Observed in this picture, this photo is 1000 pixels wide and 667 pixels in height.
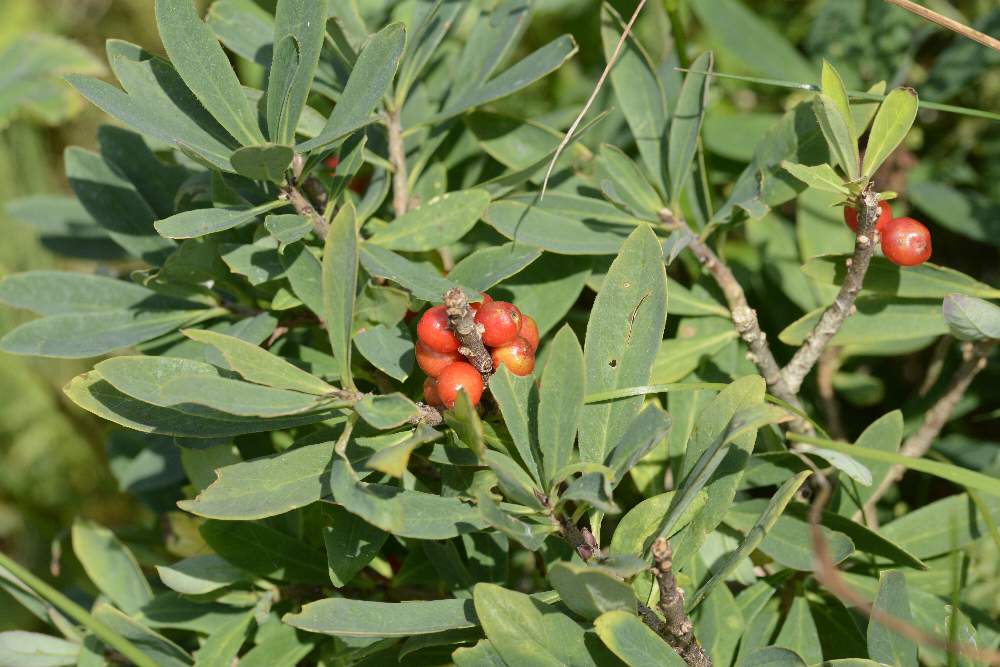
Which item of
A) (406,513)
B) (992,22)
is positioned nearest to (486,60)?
(406,513)

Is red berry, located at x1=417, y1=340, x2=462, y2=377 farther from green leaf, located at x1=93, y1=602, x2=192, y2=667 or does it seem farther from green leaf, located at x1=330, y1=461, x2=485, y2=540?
green leaf, located at x1=93, y1=602, x2=192, y2=667

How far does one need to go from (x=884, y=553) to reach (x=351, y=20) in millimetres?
1234

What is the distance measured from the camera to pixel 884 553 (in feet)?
4.56

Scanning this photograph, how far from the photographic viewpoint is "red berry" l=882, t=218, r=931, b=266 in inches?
54.4

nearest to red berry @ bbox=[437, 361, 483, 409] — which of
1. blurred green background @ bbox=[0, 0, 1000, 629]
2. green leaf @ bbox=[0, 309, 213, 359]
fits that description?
green leaf @ bbox=[0, 309, 213, 359]

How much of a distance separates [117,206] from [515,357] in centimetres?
84

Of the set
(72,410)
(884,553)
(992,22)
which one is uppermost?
(992,22)

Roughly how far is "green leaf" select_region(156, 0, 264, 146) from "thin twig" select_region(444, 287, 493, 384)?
43 centimetres

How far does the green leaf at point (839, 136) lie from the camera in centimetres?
127

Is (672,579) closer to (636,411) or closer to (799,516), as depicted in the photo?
(636,411)

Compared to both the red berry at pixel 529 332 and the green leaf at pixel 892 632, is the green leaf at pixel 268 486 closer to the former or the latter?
the red berry at pixel 529 332

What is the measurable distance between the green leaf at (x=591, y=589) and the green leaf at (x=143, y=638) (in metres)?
0.70

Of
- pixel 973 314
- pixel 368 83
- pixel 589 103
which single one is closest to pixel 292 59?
pixel 368 83

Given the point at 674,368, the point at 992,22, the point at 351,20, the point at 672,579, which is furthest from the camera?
the point at 992,22
